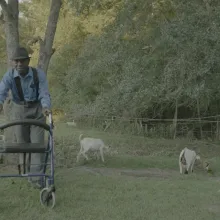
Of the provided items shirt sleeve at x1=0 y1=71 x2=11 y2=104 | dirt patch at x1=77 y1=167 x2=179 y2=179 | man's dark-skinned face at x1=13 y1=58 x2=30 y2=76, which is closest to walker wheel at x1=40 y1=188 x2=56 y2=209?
shirt sleeve at x1=0 y1=71 x2=11 y2=104

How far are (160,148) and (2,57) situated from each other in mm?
24642

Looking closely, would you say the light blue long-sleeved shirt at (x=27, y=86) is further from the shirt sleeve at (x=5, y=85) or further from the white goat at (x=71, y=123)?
the white goat at (x=71, y=123)

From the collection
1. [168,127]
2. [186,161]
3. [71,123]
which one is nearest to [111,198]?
[186,161]

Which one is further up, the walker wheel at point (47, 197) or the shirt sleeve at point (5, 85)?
the shirt sleeve at point (5, 85)

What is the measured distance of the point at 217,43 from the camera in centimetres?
1096

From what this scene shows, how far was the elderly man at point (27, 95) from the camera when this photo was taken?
5.33 meters

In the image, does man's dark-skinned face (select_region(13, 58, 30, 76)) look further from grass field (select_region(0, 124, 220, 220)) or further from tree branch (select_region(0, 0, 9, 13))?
tree branch (select_region(0, 0, 9, 13))

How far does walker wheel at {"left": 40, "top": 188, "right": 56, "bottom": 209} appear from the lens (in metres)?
4.91

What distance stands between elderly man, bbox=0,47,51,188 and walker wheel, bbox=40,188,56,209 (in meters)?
0.52

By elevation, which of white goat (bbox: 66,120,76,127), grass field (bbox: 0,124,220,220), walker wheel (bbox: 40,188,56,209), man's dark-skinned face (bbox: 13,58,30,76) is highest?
man's dark-skinned face (bbox: 13,58,30,76)

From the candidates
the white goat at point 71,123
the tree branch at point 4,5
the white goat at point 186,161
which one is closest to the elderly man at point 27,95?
the tree branch at point 4,5

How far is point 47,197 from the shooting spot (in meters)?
4.96

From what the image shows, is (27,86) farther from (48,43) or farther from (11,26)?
(48,43)

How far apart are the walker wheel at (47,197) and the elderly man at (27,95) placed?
1.70 ft
